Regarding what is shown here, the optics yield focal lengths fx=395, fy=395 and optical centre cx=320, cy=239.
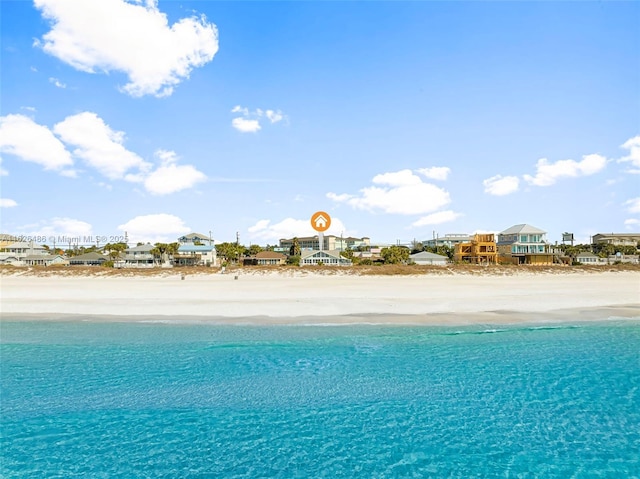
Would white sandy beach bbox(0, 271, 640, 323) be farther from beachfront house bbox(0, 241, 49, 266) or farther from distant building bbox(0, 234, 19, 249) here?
distant building bbox(0, 234, 19, 249)

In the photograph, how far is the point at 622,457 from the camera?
9102mm

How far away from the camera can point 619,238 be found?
116 meters

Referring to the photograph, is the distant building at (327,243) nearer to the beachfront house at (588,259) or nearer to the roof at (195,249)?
the roof at (195,249)

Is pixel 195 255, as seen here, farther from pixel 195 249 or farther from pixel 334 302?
pixel 334 302

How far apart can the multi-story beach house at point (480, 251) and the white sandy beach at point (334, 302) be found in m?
34.9

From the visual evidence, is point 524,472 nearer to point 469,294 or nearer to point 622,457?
point 622,457

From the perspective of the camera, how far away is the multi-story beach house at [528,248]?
243ft

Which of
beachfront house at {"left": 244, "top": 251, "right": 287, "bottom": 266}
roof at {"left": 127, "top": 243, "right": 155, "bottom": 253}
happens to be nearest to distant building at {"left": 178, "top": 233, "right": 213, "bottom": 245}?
roof at {"left": 127, "top": 243, "right": 155, "bottom": 253}

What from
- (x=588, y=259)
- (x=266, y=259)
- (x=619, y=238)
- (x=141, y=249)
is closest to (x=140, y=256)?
(x=141, y=249)

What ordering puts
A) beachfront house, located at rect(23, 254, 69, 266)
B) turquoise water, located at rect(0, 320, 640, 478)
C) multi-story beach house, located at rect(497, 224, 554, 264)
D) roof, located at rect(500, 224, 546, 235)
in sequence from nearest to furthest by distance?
turquoise water, located at rect(0, 320, 640, 478), multi-story beach house, located at rect(497, 224, 554, 264), roof, located at rect(500, 224, 546, 235), beachfront house, located at rect(23, 254, 69, 266)

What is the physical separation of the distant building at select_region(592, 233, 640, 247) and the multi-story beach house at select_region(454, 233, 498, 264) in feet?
189

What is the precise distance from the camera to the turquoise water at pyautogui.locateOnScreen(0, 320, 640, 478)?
890 cm

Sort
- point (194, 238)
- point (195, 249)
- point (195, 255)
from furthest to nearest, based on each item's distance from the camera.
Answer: point (194, 238), point (195, 249), point (195, 255)

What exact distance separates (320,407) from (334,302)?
17402 millimetres
